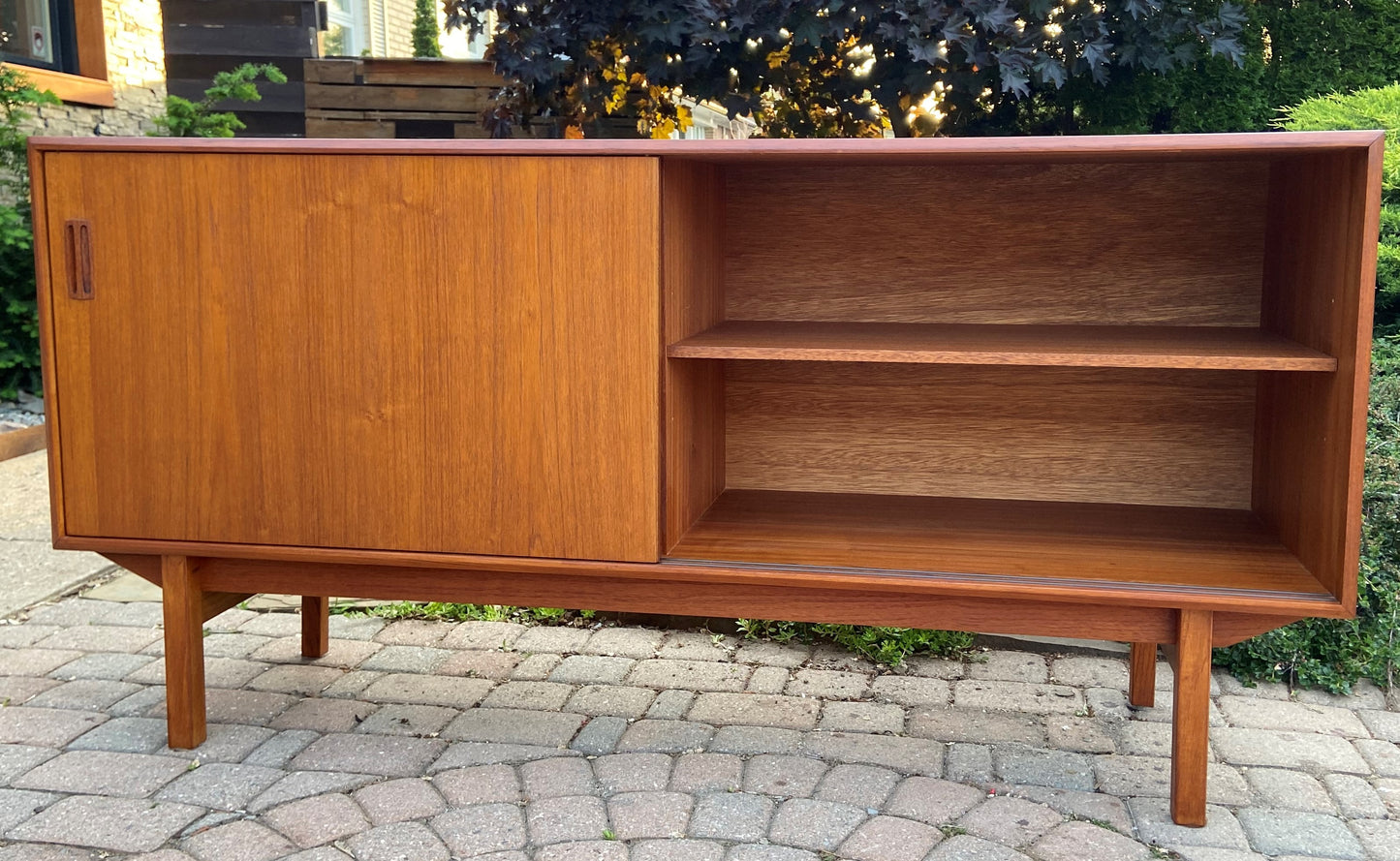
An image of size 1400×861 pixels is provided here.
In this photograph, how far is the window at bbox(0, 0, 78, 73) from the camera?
6.36 metres

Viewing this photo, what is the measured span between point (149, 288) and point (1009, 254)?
1.83 meters

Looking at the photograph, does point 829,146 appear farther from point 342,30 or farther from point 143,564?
point 342,30

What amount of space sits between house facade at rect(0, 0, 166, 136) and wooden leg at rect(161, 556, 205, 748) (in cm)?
452

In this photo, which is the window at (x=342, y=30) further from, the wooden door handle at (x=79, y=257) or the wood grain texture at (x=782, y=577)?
the wood grain texture at (x=782, y=577)

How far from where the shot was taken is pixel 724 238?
9.65 feet

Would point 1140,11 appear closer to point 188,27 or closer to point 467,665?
point 467,665

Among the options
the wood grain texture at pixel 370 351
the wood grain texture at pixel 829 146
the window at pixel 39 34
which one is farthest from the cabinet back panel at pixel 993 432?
the window at pixel 39 34

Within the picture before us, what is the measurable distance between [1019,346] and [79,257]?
1828mm

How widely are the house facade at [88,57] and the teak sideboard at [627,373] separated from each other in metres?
4.49

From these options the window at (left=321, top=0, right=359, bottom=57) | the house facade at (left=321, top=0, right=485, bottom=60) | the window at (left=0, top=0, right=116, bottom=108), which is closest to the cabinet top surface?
the window at (left=0, top=0, right=116, bottom=108)

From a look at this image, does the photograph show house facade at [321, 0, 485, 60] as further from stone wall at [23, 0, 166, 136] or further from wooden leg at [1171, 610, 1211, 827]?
wooden leg at [1171, 610, 1211, 827]

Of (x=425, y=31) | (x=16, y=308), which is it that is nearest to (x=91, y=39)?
(x=16, y=308)

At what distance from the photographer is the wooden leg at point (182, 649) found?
2.56m

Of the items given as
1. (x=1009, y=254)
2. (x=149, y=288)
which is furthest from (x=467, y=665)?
(x=1009, y=254)
